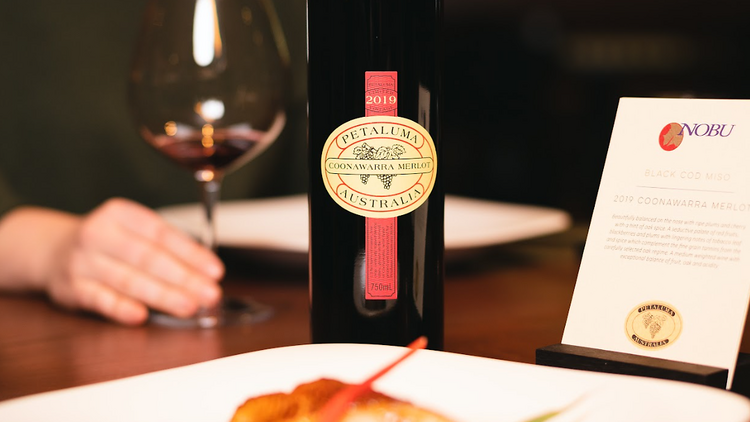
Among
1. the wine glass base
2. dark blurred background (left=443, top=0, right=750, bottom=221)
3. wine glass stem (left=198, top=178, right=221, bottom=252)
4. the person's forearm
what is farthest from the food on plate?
dark blurred background (left=443, top=0, right=750, bottom=221)

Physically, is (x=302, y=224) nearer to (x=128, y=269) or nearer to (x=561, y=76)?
(x=128, y=269)

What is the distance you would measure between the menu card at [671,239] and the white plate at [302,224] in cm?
39

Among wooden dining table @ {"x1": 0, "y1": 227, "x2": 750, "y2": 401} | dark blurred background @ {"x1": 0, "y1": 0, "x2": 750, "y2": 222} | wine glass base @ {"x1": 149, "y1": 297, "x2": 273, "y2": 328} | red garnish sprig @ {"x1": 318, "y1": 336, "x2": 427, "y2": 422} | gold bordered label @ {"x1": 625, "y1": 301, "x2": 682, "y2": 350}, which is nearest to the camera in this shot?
red garnish sprig @ {"x1": 318, "y1": 336, "x2": 427, "y2": 422}

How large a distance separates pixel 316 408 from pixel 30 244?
77cm

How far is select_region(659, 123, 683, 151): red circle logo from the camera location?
0.51 m

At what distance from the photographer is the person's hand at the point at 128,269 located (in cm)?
81

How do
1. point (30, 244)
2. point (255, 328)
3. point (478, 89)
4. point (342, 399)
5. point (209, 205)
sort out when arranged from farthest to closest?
point (478, 89) → point (30, 244) → point (209, 205) → point (255, 328) → point (342, 399)

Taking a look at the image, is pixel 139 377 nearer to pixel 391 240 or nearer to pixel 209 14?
pixel 391 240

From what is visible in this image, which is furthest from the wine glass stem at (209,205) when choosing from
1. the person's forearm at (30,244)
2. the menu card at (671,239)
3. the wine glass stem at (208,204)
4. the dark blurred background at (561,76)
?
the dark blurred background at (561,76)

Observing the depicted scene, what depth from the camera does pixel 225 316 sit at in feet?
2.58

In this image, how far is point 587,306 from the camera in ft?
1.72

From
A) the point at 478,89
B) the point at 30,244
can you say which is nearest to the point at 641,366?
the point at 30,244

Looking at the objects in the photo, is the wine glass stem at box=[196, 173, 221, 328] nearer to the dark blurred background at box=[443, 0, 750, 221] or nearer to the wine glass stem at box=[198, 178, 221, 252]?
the wine glass stem at box=[198, 178, 221, 252]

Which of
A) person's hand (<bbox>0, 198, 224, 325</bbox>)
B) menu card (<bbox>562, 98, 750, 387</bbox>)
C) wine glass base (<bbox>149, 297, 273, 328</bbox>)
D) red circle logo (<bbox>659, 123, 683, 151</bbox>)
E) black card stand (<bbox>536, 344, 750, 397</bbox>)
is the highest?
red circle logo (<bbox>659, 123, 683, 151</bbox>)
